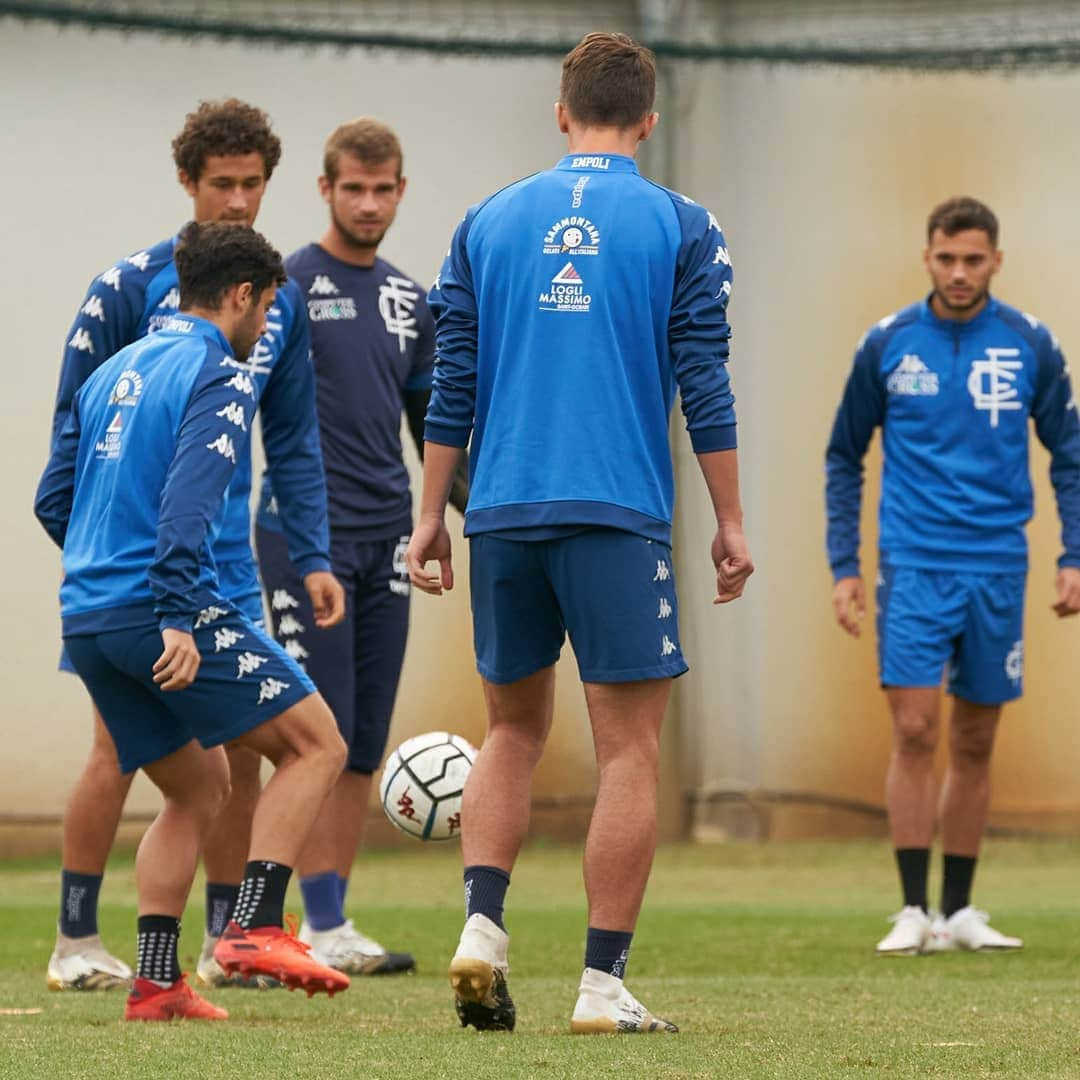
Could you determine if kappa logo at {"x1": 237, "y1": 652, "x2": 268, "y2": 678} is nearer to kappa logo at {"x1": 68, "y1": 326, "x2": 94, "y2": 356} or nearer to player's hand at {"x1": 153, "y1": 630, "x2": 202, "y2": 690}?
player's hand at {"x1": 153, "y1": 630, "x2": 202, "y2": 690}

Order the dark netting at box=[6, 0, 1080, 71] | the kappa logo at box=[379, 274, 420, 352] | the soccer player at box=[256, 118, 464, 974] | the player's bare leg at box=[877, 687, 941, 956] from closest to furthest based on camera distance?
the soccer player at box=[256, 118, 464, 974]
the kappa logo at box=[379, 274, 420, 352]
the player's bare leg at box=[877, 687, 941, 956]
the dark netting at box=[6, 0, 1080, 71]

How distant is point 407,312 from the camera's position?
6.51 meters

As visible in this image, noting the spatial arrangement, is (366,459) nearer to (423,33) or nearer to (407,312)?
(407,312)

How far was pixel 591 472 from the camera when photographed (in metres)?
4.33

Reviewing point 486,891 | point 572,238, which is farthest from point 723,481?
point 486,891

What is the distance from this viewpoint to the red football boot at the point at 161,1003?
184 inches

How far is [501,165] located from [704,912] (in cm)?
442

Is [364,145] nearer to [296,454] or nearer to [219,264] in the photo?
[296,454]

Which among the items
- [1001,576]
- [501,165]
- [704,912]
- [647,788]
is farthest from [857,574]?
[501,165]

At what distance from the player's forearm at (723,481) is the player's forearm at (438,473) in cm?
54

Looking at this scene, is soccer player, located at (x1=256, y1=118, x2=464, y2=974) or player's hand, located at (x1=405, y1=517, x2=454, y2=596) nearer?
player's hand, located at (x1=405, y1=517, x2=454, y2=596)

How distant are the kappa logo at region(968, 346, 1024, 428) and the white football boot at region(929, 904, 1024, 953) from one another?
1.57m

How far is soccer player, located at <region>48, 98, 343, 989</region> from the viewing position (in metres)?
5.62

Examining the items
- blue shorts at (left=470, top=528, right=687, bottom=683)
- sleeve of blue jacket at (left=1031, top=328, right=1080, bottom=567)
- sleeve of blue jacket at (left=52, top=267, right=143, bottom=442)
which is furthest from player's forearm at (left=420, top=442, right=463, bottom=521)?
sleeve of blue jacket at (left=1031, top=328, right=1080, bottom=567)
